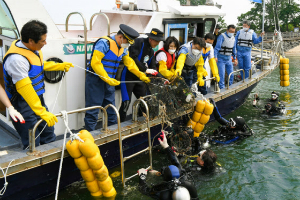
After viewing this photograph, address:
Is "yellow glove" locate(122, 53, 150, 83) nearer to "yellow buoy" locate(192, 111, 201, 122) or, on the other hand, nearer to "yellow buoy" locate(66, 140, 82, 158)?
"yellow buoy" locate(192, 111, 201, 122)

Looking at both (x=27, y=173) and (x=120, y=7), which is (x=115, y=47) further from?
(x=120, y=7)

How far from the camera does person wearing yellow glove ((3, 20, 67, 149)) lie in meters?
3.77

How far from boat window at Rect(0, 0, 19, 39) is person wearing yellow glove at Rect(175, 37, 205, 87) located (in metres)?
2.83

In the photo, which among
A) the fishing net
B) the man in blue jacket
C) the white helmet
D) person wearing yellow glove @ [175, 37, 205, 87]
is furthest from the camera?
the man in blue jacket

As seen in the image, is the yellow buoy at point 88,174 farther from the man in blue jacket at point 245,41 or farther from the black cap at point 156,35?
the man in blue jacket at point 245,41

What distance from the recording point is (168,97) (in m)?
5.42

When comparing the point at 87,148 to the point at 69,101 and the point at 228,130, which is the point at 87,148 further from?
the point at 228,130

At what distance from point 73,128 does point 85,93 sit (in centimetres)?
70

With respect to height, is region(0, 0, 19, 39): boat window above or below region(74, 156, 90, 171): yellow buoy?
above

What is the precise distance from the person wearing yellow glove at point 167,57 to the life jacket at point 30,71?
8.15 ft

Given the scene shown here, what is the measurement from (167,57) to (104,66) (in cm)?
157

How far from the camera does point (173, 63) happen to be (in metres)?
6.36

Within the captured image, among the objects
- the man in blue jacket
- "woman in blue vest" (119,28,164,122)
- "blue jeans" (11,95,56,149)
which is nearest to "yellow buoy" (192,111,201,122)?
"woman in blue vest" (119,28,164,122)

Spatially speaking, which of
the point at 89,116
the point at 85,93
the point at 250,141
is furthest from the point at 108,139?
the point at 250,141
